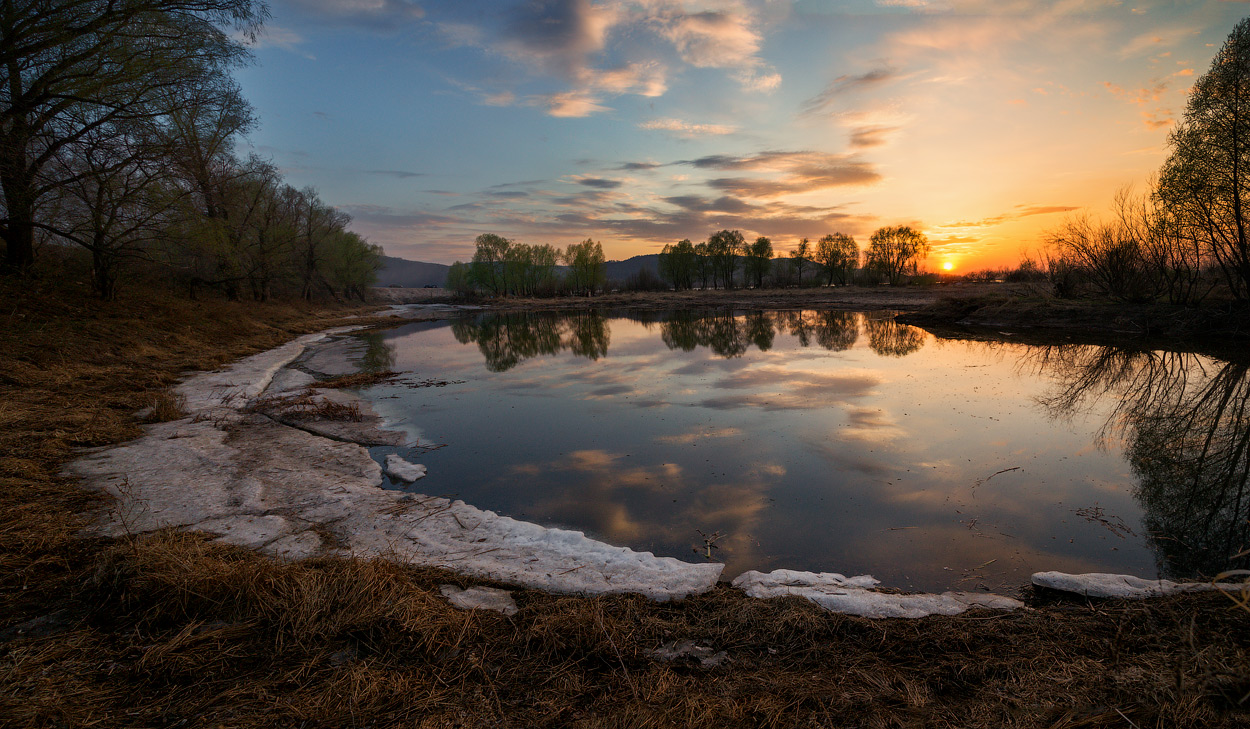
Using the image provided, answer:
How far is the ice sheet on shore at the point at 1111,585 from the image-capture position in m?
3.62

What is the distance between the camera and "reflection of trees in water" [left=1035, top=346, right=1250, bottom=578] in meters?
4.95

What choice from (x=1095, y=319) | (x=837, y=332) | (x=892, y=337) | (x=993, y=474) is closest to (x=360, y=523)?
(x=993, y=474)

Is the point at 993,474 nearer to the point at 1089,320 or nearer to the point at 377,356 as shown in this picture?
the point at 377,356

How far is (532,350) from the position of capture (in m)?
22.7

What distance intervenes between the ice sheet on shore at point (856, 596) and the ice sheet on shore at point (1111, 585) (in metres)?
0.51

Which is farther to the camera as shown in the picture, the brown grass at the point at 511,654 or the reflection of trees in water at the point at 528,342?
the reflection of trees in water at the point at 528,342

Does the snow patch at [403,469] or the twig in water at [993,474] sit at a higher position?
the twig in water at [993,474]

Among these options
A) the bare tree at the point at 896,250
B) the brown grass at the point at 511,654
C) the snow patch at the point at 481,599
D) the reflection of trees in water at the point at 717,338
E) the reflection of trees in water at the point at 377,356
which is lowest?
the snow patch at the point at 481,599

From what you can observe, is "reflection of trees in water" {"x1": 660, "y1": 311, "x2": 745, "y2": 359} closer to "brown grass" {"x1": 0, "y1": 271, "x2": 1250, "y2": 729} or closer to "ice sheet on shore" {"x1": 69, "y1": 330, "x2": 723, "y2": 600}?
"ice sheet on shore" {"x1": 69, "y1": 330, "x2": 723, "y2": 600}

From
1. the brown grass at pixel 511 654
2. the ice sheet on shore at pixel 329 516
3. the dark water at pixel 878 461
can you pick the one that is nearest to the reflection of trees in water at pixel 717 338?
the dark water at pixel 878 461

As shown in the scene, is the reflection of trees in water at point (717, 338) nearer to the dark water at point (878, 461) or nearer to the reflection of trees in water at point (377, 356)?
the reflection of trees in water at point (377, 356)

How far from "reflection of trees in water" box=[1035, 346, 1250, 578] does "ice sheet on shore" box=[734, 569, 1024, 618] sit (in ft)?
7.91

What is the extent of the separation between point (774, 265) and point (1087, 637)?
4521 inches

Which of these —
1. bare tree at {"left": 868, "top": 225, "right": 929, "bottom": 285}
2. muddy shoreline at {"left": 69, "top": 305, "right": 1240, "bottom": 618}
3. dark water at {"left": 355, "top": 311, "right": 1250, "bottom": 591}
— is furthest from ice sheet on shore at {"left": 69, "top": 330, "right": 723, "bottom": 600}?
bare tree at {"left": 868, "top": 225, "right": 929, "bottom": 285}
